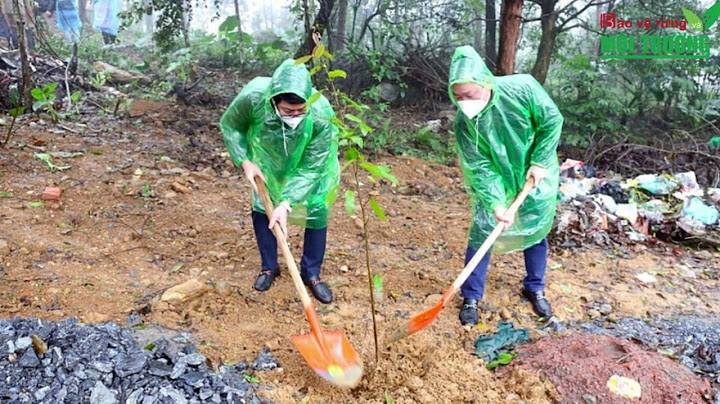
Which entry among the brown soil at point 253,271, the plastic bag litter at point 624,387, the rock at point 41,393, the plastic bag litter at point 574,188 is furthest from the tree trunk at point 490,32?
the rock at point 41,393

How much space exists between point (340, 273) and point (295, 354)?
897 millimetres

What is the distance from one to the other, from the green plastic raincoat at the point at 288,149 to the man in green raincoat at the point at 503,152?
0.63 meters

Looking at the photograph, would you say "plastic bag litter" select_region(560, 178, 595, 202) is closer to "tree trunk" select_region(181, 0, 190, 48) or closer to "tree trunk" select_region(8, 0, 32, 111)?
"tree trunk" select_region(8, 0, 32, 111)

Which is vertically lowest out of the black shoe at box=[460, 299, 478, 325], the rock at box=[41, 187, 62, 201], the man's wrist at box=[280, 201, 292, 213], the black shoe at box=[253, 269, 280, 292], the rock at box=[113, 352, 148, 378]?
the black shoe at box=[460, 299, 478, 325]

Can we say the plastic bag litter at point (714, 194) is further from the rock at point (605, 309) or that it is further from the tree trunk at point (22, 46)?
the tree trunk at point (22, 46)

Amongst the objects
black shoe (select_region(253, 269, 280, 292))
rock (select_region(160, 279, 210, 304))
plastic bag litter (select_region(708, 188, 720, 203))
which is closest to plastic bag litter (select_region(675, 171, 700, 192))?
plastic bag litter (select_region(708, 188, 720, 203))

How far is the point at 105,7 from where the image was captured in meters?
12.9

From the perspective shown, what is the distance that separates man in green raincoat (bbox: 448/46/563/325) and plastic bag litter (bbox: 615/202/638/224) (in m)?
1.61

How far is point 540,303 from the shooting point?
2.74 metres

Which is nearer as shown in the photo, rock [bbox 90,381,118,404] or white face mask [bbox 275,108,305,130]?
rock [bbox 90,381,118,404]

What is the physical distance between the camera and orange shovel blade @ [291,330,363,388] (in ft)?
6.75

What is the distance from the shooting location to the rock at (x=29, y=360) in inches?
72.8

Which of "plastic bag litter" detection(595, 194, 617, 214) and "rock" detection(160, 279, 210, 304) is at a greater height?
"rock" detection(160, 279, 210, 304)

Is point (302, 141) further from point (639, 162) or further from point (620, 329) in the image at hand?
point (639, 162)
